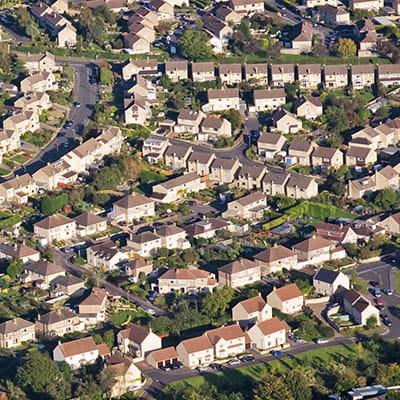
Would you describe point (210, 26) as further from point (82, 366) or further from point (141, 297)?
point (82, 366)

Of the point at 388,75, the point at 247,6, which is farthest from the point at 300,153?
the point at 247,6

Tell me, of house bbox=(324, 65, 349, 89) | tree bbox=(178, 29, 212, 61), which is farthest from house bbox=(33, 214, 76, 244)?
house bbox=(324, 65, 349, 89)

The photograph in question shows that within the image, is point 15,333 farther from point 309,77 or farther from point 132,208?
point 309,77

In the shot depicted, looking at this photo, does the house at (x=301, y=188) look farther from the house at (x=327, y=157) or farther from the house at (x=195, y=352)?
the house at (x=195, y=352)

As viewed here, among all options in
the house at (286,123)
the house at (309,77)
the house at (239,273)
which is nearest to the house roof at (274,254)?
the house at (239,273)

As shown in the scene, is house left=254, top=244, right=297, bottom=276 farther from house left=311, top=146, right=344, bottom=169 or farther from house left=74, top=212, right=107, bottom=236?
house left=311, top=146, right=344, bottom=169

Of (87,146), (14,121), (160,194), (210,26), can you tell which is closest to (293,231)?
(160,194)
